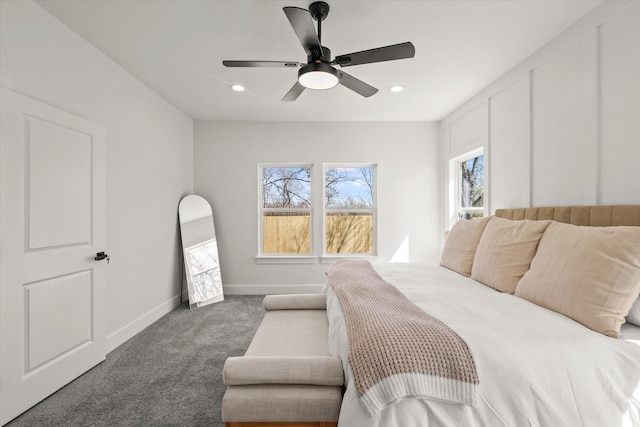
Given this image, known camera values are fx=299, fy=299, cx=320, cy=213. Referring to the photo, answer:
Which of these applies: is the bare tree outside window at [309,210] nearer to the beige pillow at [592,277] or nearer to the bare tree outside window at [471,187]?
the bare tree outside window at [471,187]

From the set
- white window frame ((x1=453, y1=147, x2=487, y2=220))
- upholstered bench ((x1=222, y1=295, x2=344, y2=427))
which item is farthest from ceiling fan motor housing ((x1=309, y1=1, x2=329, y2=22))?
white window frame ((x1=453, y1=147, x2=487, y2=220))

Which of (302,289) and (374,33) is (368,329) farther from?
(302,289)

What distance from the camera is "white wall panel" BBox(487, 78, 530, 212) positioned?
2.69 metres

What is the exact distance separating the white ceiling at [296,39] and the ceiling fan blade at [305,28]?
0.30 meters

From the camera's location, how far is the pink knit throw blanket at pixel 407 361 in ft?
3.34

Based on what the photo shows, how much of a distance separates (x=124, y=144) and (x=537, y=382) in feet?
11.4

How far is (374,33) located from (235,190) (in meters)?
2.91

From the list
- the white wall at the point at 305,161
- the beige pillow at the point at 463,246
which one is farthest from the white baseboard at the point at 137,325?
the beige pillow at the point at 463,246

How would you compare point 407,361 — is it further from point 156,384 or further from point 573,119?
point 573,119

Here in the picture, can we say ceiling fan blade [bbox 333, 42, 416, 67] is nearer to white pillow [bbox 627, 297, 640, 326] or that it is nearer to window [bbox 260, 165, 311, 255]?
white pillow [bbox 627, 297, 640, 326]

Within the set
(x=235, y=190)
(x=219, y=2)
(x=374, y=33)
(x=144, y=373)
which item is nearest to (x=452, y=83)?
(x=374, y=33)

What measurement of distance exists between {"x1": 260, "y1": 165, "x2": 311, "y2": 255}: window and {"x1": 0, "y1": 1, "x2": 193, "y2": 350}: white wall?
1.15m

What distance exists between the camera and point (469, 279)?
233 cm

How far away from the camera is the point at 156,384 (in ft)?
6.97
